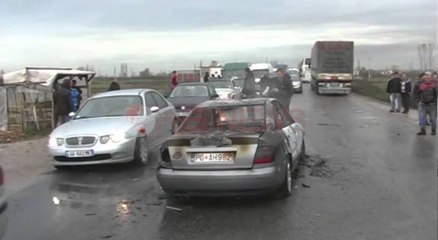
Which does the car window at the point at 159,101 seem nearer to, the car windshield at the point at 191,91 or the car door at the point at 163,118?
the car door at the point at 163,118

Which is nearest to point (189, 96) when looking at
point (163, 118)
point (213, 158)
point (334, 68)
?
point (163, 118)

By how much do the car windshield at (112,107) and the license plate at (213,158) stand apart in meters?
4.60

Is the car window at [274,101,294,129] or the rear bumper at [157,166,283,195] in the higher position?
the car window at [274,101,294,129]

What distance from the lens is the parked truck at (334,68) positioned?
38.0m

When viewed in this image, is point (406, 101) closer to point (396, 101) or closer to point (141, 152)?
point (396, 101)

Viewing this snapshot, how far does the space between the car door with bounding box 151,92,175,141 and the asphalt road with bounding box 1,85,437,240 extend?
177 cm

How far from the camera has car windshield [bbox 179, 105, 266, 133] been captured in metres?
7.54

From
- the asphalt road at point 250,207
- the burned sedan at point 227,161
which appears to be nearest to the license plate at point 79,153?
the asphalt road at point 250,207

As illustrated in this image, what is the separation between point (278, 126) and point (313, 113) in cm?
1562

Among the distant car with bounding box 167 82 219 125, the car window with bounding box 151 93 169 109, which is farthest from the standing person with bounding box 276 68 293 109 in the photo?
the car window with bounding box 151 93 169 109

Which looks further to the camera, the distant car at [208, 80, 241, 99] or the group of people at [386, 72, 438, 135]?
the distant car at [208, 80, 241, 99]

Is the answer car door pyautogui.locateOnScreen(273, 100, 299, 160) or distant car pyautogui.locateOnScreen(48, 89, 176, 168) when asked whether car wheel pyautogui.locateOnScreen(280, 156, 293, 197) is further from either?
distant car pyautogui.locateOnScreen(48, 89, 176, 168)

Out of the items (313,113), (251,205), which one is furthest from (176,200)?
(313,113)

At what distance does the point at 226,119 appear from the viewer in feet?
25.5
